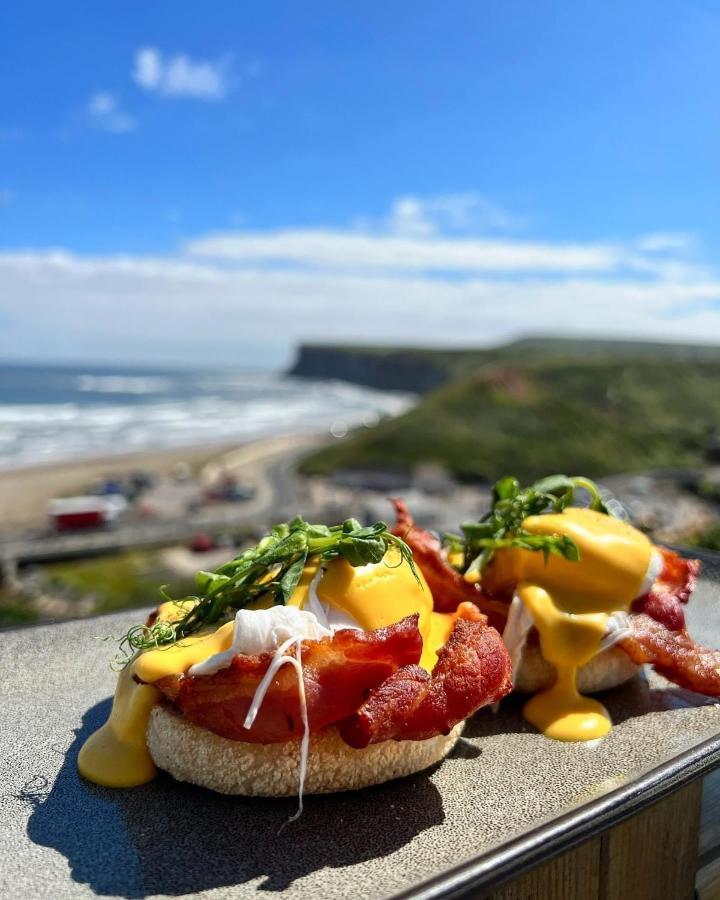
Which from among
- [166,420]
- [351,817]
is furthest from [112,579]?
[166,420]

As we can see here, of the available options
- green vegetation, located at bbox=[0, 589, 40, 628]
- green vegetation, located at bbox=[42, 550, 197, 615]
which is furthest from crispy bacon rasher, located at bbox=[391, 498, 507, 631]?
green vegetation, located at bbox=[42, 550, 197, 615]

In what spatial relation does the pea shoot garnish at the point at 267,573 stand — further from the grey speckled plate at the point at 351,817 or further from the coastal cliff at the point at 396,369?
the coastal cliff at the point at 396,369

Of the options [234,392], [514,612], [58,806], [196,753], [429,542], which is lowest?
[234,392]

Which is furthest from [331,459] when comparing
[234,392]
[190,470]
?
[234,392]

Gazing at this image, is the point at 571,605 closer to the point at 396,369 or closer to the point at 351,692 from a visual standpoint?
the point at 351,692

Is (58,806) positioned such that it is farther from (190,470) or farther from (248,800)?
(190,470)

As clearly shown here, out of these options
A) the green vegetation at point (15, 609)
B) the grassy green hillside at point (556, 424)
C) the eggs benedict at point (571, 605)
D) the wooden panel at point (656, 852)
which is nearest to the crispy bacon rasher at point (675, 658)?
the eggs benedict at point (571, 605)

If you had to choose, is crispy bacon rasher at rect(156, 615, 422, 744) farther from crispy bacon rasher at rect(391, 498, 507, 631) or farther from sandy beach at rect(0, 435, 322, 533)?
sandy beach at rect(0, 435, 322, 533)

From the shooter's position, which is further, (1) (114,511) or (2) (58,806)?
(1) (114,511)
